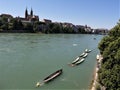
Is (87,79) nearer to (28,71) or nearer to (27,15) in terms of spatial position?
(28,71)

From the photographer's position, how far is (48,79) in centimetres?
1492

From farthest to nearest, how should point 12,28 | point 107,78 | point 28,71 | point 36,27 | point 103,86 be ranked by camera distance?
point 36,27, point 12,28, point 28,71, point 103,86, point 107,78

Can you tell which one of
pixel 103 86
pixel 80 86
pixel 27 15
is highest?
pixel 27 15

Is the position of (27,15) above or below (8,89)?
above

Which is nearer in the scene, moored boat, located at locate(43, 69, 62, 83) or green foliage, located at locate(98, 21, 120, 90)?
green foliage, located at locate(98, 21, 120, 90)

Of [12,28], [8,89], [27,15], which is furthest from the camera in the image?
[27,15]

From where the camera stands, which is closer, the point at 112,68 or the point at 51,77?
the point at 112,68

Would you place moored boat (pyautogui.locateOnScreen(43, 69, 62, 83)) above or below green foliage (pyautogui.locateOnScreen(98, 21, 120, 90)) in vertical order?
below

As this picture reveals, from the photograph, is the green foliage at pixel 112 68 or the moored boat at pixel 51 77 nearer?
the green foliage at pixel 112 68

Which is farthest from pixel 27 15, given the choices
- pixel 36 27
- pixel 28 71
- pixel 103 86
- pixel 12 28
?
pixel 103 86

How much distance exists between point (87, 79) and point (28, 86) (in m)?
4.62

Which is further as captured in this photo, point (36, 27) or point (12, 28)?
point (36, 27)

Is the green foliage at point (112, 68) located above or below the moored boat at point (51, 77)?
above

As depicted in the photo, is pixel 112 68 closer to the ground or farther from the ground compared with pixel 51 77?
farther from the ground
